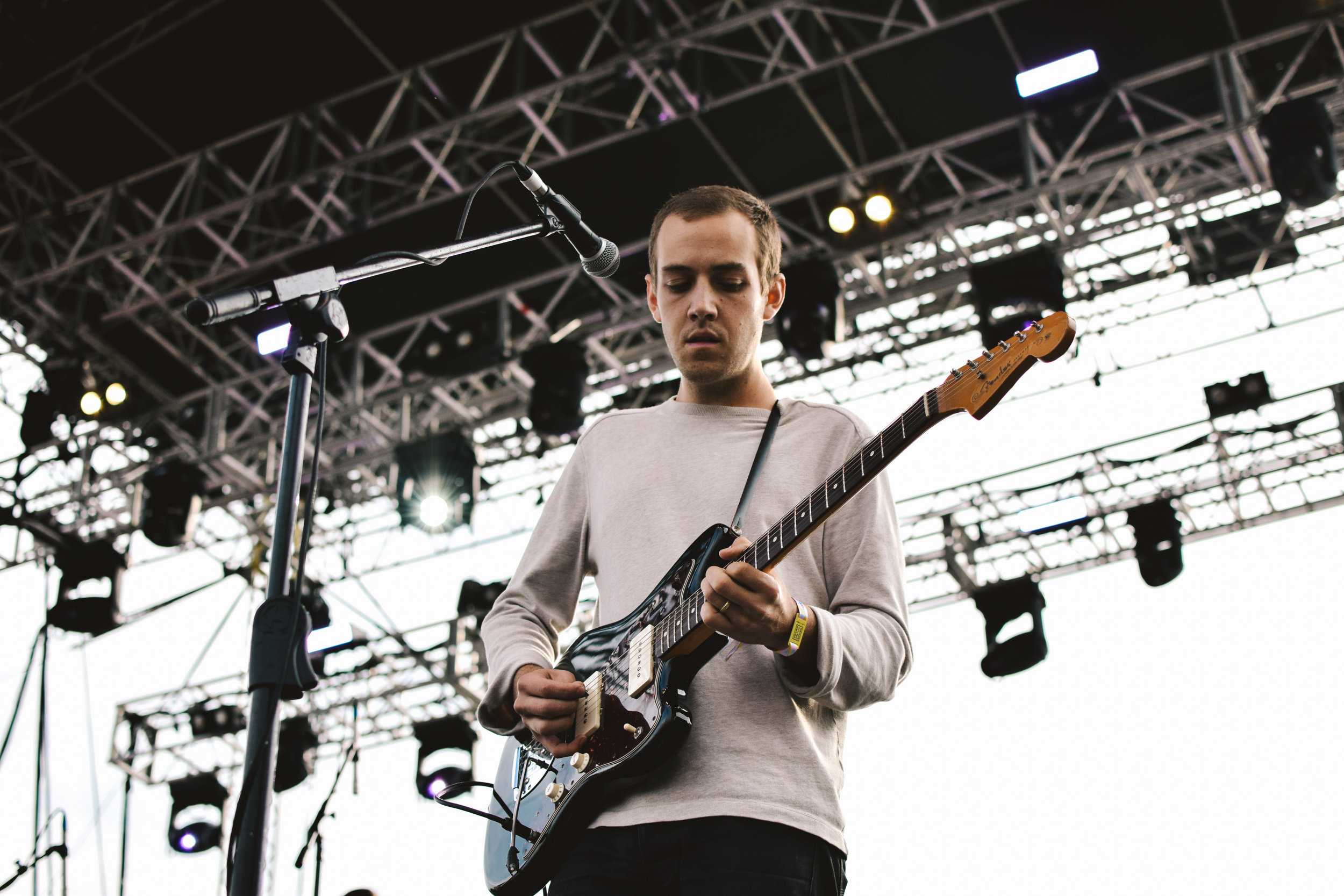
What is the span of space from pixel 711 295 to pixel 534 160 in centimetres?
766

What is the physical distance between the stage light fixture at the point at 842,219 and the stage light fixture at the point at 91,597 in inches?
260

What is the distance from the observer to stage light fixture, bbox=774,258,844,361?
9.19 meters

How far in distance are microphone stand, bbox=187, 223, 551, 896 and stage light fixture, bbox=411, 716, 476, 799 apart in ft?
33.3

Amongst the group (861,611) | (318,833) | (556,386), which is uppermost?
(556,386)

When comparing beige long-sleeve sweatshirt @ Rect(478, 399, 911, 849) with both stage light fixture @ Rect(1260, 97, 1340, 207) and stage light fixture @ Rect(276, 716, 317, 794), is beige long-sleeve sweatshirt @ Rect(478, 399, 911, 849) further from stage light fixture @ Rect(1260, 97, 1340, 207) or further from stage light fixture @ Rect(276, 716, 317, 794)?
stage light fixture @ Rect(276, 716, 317, 794)

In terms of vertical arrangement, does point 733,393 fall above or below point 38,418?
below

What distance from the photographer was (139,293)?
1108 cm

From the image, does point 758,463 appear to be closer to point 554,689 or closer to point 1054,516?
point 554,689

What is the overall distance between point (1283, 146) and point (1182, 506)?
3.22 meters

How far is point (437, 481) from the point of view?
35.8ft

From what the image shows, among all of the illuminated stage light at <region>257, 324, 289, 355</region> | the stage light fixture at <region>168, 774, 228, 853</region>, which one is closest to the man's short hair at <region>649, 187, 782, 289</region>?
the illuminated stage light at <region>257, 324, 289, 355</region>

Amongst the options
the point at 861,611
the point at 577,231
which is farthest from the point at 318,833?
the point at 861,611

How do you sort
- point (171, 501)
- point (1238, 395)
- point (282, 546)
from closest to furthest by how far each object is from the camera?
point (282, 546), point (1238, 395), point (171, 501)

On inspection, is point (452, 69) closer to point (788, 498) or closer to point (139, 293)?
point (139, 293)
